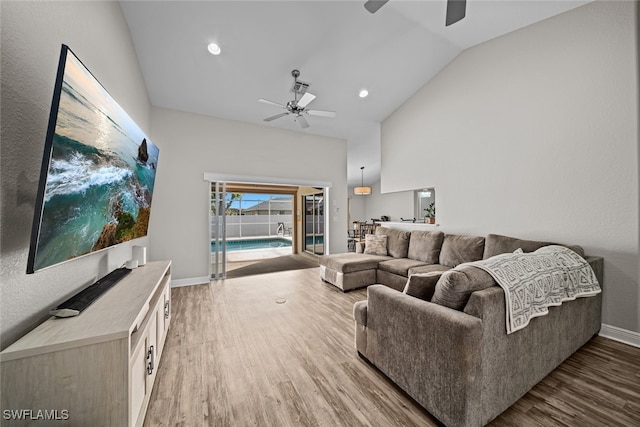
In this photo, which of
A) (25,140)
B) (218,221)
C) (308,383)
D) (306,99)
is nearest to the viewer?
(25,140)

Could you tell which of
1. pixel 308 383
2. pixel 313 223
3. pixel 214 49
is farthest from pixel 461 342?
pixel 313 223

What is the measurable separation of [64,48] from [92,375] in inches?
56.0

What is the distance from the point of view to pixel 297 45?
324 centimetres

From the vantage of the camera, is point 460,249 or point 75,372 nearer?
point 75,372

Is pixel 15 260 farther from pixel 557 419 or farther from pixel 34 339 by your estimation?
pixel 557 419

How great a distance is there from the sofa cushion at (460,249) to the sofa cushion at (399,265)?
381 millimetres

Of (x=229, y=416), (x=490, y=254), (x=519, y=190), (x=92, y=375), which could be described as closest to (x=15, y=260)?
(x=92, y=375)

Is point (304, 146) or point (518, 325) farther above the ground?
point (304, 146)

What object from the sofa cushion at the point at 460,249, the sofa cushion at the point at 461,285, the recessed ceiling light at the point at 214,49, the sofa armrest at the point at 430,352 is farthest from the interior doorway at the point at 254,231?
the sofa cushion at the point at 461,285

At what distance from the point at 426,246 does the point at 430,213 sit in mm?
1070

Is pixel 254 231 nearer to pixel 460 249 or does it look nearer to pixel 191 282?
pixel 191 282

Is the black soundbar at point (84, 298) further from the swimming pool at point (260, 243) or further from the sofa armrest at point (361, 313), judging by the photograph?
the swimming pool at point (260, 243)

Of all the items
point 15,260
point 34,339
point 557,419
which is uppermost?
point 15,260

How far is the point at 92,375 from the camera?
3.55ft
